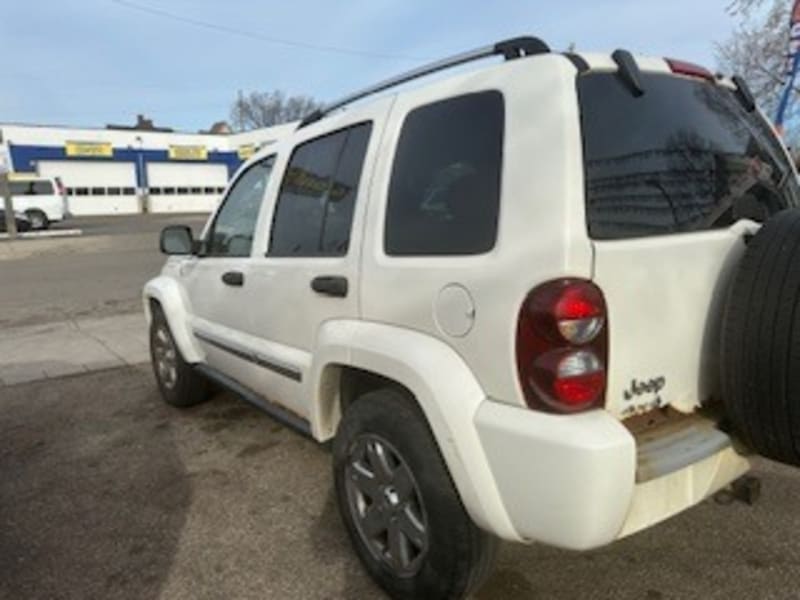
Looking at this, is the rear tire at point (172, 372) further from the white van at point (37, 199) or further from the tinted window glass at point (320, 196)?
the white van at point (37, 199)

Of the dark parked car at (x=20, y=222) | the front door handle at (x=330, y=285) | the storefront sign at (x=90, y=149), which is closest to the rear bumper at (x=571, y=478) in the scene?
the front door handle at (x=330, y=285)

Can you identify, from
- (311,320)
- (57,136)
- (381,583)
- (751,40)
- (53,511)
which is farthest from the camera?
(57,136)

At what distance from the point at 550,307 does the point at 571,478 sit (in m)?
0.49

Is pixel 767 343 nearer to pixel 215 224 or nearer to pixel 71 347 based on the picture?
pixel 215 224

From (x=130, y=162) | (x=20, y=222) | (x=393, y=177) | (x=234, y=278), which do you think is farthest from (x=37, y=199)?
(x=393, y=177)

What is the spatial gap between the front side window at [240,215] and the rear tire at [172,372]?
963mm

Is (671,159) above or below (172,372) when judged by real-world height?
above

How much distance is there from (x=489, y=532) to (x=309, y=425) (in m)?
1.25

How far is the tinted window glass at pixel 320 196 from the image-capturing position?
2.97 m

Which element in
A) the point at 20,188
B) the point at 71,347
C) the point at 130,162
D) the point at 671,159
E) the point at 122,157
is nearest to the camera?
the point at 671,159

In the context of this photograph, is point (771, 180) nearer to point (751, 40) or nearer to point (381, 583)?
point (381, 583)

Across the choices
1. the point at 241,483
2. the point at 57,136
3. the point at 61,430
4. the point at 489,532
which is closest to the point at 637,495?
the point at 489,532

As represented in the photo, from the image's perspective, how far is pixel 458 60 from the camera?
276 cm

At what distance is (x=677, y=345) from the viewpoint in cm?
233
